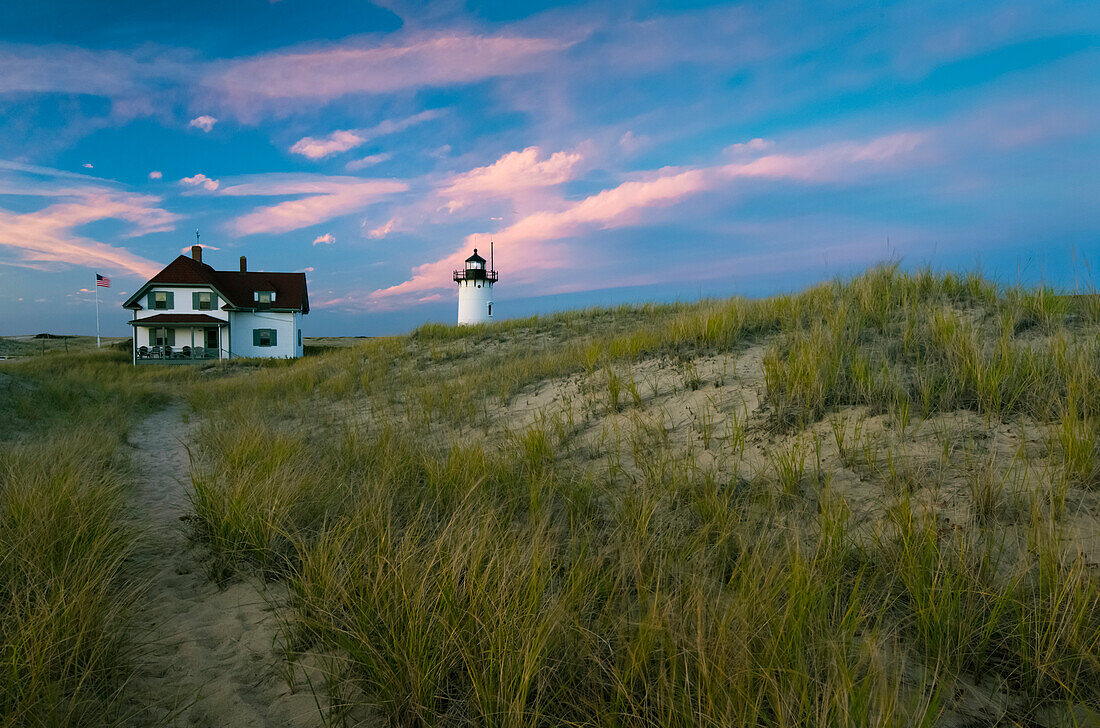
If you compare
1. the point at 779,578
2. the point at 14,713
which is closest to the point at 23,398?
the point at 14,713

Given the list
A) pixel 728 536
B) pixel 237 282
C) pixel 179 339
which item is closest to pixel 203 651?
pixel 728 536

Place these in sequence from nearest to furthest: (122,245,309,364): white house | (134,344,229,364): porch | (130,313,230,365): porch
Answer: (134,344,229,364): porch, (130,313,230,365): porch, (122,245,309,364): white house

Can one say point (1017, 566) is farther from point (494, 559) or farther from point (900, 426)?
point (494, 559)

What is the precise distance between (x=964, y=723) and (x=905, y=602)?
2.39 feet

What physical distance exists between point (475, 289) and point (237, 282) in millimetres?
16086

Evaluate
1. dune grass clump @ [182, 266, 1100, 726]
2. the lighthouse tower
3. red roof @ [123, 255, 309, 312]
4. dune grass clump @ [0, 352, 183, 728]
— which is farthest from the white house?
dune grass clump @ [0, 352, 183, 728]

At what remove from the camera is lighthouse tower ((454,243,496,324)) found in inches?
1487

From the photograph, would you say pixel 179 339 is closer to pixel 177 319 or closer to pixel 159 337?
pixel 159 337

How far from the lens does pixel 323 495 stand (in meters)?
4.51

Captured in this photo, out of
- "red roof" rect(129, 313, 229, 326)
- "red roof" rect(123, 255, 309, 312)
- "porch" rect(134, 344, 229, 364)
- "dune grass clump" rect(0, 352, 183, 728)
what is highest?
"red roof" rect(123, 255, 309, 312)

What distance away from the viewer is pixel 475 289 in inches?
1492

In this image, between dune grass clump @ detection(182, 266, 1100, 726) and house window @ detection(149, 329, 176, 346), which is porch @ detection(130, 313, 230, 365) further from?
dune grass clump @ detection(182, 266, 1100, 726)

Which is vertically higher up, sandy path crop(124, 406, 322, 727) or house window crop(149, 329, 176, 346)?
house window crop(149, 329, 176, 346)

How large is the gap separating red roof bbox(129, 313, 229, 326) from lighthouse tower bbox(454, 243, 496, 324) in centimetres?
1544
